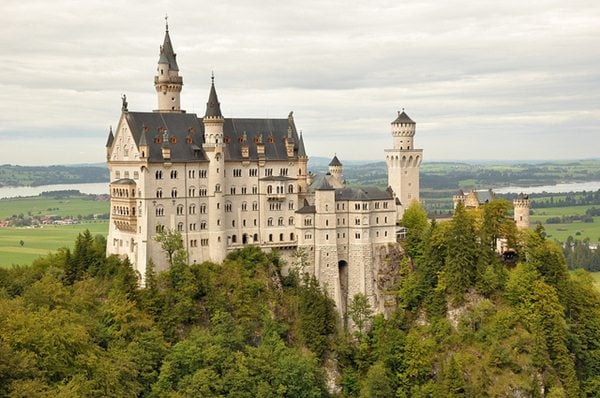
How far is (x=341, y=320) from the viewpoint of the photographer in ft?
314

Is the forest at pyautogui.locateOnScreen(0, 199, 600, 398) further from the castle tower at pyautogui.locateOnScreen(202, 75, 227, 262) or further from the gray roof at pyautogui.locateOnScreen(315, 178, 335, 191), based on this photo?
the gray roof at pyautogui.locateOnScreen(315, 178, 335, 191)

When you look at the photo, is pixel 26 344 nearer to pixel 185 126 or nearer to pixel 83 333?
pixel 83 333

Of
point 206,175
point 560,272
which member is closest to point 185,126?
point 206,175

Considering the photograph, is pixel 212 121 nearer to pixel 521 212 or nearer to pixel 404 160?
pixel 404 160

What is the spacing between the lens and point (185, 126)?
9462cm

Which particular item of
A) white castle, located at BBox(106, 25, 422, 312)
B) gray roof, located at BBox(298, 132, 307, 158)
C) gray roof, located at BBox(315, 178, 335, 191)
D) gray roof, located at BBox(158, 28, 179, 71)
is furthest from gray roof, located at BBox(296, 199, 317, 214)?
gray roof, located at BBox(158, 28, 179, 71)

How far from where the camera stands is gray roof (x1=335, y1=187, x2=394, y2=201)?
9775cm

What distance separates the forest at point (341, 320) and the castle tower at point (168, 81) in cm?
1855

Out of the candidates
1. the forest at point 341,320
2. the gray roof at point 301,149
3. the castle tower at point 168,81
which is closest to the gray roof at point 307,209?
the forest at point 341,320

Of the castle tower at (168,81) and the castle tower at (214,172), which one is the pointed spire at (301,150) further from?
the castle tower at (168,81)

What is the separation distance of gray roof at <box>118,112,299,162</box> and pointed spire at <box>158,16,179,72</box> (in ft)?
26.6

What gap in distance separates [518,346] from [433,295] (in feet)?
38.1

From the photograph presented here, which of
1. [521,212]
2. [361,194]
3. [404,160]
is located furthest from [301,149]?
[521,212]

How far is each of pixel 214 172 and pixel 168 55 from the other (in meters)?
17.4
